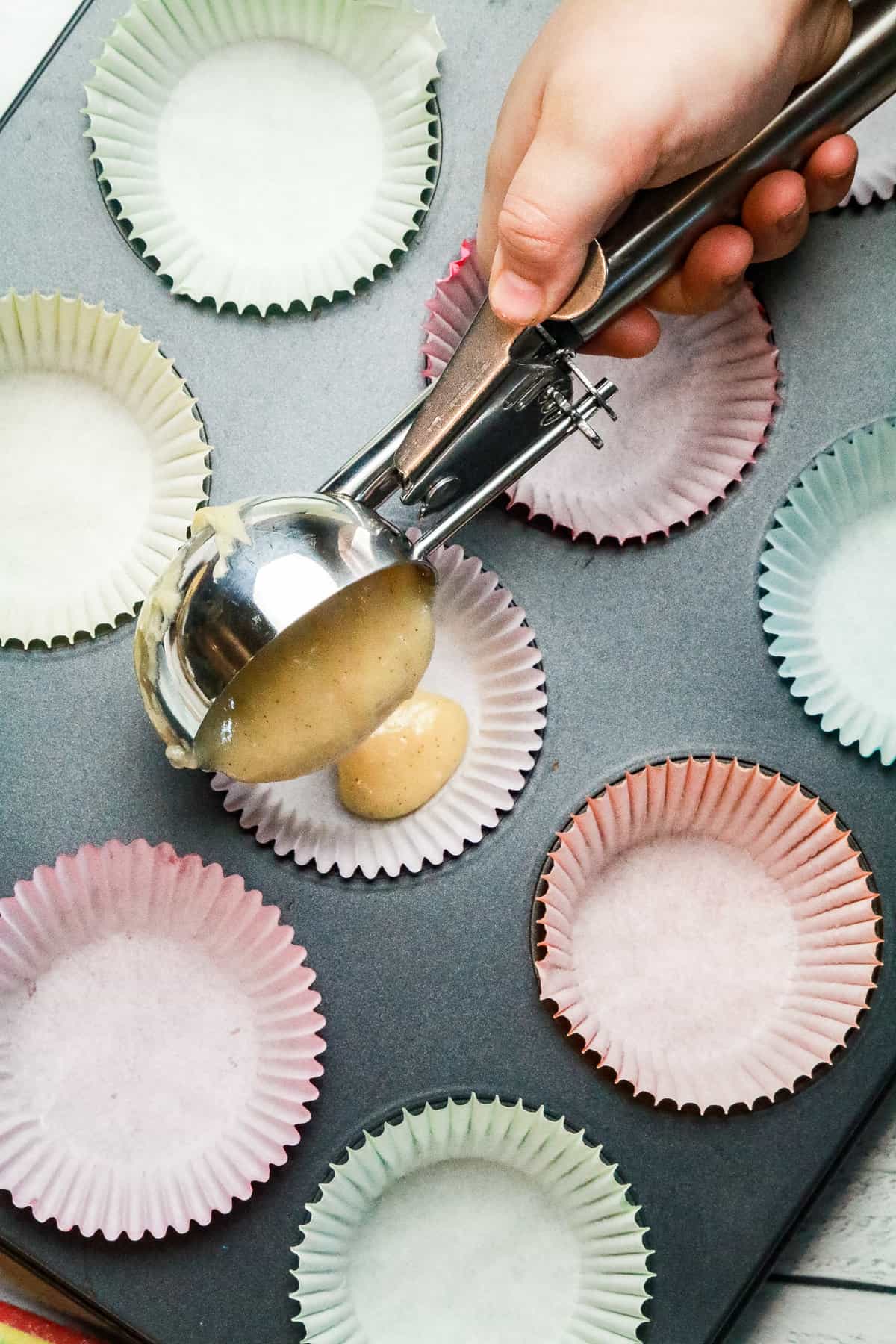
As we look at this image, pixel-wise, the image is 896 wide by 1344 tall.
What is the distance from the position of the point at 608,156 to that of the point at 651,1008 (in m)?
0.64

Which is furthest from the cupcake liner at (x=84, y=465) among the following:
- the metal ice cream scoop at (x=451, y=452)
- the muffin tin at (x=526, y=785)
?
the metal ice cream scoop at (x=451, y=452)

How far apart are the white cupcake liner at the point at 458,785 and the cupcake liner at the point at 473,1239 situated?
0.20 meters

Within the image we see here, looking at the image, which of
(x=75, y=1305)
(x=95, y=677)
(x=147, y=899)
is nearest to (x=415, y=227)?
(x=95, y=677)

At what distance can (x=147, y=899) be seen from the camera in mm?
926

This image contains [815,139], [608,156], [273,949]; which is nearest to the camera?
[608,156]

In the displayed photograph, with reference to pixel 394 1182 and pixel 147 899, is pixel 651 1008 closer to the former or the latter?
pixel 394 1182

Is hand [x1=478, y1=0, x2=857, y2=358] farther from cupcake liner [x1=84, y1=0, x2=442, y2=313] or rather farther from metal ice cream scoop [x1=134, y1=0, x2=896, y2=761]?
cupcake liner [x1=84, y1=0, x2=442, y2=313]

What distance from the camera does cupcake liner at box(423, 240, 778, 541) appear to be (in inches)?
38.0

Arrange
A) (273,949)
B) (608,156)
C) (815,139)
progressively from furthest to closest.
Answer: (273,949) → (815,139) → (608,156)

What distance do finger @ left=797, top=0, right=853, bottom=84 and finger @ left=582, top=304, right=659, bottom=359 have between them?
19 cm

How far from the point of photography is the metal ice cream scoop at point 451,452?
715 mm

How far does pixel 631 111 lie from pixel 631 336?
0.22m

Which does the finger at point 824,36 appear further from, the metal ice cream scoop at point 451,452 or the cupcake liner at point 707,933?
the cupcake liner at point 707,933

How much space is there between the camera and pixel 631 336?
2.99ft
